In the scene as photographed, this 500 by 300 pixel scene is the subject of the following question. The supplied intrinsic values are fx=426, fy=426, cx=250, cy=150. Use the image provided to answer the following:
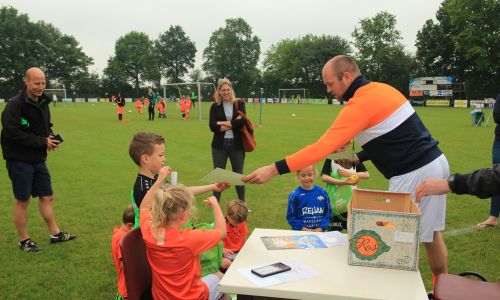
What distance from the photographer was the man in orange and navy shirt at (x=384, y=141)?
10.6 feet

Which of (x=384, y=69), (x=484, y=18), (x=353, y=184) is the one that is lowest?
(x=353, y=184)

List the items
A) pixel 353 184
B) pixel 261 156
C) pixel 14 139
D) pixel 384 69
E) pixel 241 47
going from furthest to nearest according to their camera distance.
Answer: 1. pixel 241 47
2. pixel 384 69
3. pixel 261 156
4. pixel 353 184
5. pixel 14 139

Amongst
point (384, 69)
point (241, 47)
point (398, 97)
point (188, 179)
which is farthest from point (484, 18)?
point (398, 97)

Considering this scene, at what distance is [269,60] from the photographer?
81938 mm

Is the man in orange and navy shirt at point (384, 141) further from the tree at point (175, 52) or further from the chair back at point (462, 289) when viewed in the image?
the tree at point (175, 52)

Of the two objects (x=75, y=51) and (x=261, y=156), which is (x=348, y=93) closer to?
(x=261, y=156)

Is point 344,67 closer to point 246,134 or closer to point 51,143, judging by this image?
point 246,134

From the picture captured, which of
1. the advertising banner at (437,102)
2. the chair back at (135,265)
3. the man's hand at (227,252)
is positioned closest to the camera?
the chair back at (135,265)

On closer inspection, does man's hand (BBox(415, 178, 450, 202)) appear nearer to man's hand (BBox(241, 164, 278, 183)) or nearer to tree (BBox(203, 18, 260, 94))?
man's hand (BBox(241, 164, 278, 183))

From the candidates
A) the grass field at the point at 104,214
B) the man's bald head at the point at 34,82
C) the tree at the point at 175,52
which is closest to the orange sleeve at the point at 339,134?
the grass field at the point at 104,214

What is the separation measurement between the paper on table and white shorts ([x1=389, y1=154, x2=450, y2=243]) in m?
1.33

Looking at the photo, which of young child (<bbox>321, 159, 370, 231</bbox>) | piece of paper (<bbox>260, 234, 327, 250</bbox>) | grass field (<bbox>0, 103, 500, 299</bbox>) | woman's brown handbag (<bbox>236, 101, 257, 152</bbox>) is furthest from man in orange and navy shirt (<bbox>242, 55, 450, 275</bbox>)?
woman's brown handbag (<bbox>236, 101, 257, 152</bbox>)

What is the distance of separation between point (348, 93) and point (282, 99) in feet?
207

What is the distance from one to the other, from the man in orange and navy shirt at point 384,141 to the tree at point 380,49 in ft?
203
